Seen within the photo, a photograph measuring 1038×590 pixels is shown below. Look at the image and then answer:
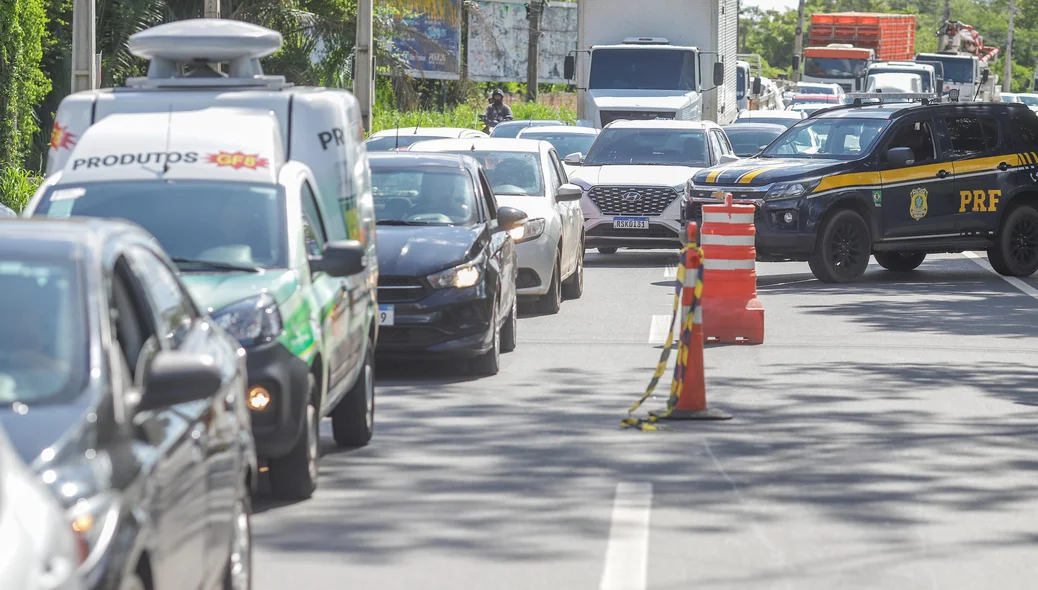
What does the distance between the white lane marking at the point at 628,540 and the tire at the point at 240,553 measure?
4.47 feet

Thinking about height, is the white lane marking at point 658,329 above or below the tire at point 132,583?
below

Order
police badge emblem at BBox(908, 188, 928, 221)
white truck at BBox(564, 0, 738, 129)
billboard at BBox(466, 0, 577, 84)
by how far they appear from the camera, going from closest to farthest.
Result: police badge emblem at BBox(908, 188, 928, 221) < white truck at BBox(564, 0, 738, 129) < billboard at BBox(466, 0, 577, 84)

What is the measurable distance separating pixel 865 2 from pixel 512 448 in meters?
134

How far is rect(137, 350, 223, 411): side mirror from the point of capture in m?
4.57

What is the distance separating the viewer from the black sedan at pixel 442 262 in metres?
12.1

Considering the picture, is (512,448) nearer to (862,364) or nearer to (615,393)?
(615,393)

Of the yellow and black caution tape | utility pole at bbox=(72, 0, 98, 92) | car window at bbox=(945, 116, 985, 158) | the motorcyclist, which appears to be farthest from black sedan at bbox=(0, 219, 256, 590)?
the motorcyclist

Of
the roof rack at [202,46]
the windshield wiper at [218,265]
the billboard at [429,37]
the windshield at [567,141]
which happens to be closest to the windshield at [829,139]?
the windshield at [567,141]

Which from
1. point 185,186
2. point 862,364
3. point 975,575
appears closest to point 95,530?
point 975,575

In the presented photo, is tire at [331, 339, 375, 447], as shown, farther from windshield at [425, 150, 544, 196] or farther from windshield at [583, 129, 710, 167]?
windshield at [583, 129, 710, 167]

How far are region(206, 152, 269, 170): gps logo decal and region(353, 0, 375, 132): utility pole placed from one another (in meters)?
18.5

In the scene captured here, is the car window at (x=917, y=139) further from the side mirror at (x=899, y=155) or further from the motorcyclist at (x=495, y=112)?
the motorcyclist at (x=495, y=112)

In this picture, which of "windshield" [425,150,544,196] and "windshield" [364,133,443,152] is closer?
"windshield" [425,150,544,196]

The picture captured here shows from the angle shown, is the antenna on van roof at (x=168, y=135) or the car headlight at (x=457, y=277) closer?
the antenna on van roof at (x=168, y=135)
